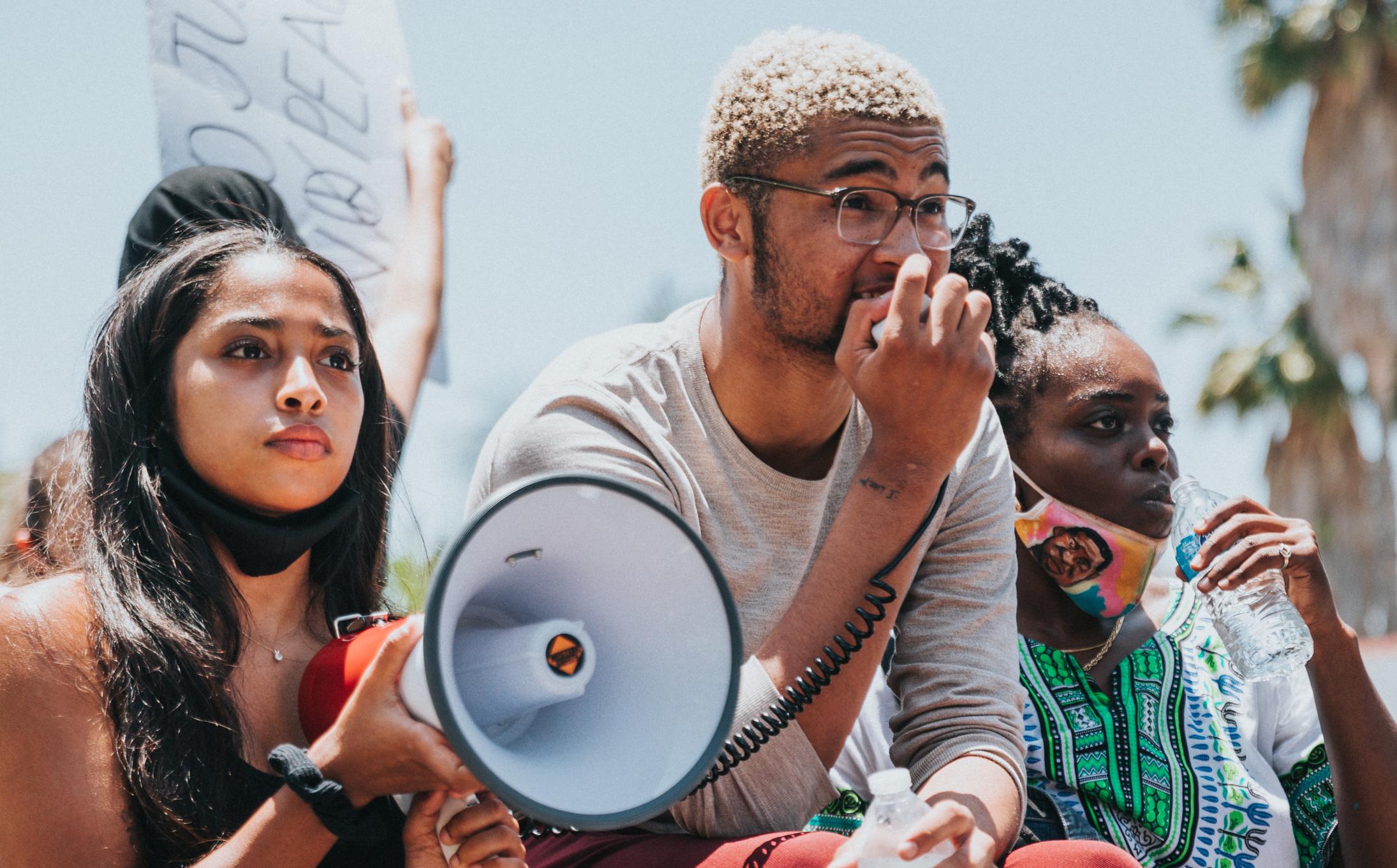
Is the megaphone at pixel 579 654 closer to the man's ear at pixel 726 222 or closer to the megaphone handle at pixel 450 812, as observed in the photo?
the megaphone handle at pixel 450 812

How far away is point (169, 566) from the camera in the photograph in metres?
2.45

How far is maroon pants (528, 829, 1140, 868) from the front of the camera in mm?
2271

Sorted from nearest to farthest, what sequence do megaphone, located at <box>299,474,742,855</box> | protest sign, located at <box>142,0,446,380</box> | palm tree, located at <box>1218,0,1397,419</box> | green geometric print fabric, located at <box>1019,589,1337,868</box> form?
1. megaphone, located at <box>299,474,742,855</box>
2. green geometric print fabric, located at <box>1019,589,1337,868</box>
3. protest sign, located at <box>142,0,446,380</box>
4. palm tree, located at <box>1218,0,1397,419</box>

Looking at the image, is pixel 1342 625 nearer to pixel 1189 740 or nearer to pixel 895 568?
pixel 1189 740

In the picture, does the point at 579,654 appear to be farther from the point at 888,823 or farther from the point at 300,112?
the point at 300,112

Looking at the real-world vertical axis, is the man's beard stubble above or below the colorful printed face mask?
above

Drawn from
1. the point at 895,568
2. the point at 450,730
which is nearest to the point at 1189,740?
the point at 895,568

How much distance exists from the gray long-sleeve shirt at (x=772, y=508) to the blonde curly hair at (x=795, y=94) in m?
0.40

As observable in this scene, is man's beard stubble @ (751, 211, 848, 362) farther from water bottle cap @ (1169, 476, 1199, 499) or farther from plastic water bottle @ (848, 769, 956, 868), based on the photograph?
water bottle cap @ (1169, 476, 1199, 499)

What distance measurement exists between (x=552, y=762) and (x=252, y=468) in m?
0.84

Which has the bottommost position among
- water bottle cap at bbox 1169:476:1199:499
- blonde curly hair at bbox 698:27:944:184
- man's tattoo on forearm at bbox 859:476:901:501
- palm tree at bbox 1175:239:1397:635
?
palm tree at bbox 1175:239:1397:635

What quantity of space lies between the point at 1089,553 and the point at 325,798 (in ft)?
7.36

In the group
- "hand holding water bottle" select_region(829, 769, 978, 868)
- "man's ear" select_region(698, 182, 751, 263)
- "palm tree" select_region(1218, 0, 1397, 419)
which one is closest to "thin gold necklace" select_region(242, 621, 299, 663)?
"hand holding water bottle" select_region(829, 769, 978, 868)

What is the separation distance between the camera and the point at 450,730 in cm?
176
